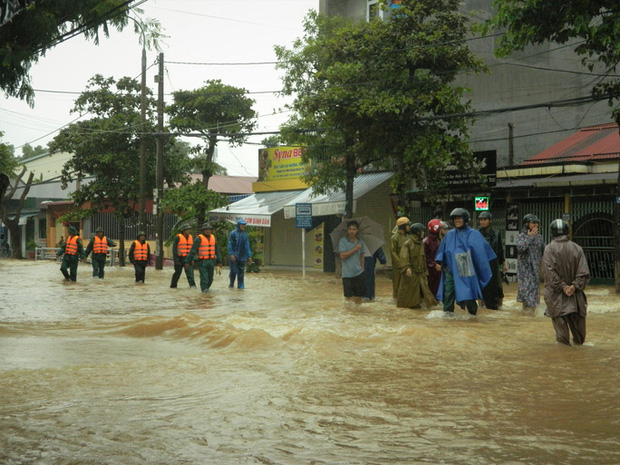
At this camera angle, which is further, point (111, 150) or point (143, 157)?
point (111, 150)

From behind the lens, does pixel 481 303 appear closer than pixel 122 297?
Yes

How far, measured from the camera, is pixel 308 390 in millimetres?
7273

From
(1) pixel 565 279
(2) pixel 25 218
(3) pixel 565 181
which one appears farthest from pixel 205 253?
(2) pixel 25 218

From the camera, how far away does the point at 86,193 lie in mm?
39062

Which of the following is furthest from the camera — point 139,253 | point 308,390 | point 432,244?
point 139,253

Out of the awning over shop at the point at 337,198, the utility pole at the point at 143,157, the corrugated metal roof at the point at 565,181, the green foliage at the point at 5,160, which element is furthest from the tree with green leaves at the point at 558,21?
the green foliage at the point at 5,160

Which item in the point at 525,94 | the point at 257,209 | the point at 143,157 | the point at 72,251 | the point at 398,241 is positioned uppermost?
the point at 525,94

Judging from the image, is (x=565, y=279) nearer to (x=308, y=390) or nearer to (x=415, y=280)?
(x=308, y=390)

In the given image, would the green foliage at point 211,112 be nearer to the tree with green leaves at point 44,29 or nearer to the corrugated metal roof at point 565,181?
the corrugated metal roof at point 565,181

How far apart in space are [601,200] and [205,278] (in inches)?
429

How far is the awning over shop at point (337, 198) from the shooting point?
2784 cm

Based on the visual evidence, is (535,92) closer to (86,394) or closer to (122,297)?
(122,297)

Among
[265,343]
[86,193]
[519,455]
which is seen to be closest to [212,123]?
[86,193]

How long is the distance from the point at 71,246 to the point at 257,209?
972cm
